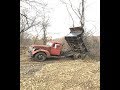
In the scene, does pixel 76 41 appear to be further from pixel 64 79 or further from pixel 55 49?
pixel 64 79

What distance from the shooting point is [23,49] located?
Answer: 661 inches

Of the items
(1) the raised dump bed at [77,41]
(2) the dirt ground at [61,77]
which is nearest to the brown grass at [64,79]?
(2) the dirt ground at [61,77]

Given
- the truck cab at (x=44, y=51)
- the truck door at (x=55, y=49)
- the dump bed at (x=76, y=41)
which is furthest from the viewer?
the dump bed at (x=76, y=41)

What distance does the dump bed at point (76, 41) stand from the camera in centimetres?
1276

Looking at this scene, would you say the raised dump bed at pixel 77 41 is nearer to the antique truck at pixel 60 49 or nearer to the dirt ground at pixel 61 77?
the antique truck at pixel 60 49

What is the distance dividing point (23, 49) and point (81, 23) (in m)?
4.82

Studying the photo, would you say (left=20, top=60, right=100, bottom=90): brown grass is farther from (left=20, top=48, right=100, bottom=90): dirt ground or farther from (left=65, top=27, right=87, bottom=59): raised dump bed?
(left=65, top=27, right=87, bottom=59): raised dump bed

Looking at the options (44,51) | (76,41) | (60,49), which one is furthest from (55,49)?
(76,41)

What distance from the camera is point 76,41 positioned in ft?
42.3

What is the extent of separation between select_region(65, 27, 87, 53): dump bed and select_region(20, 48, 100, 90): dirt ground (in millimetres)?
1734
